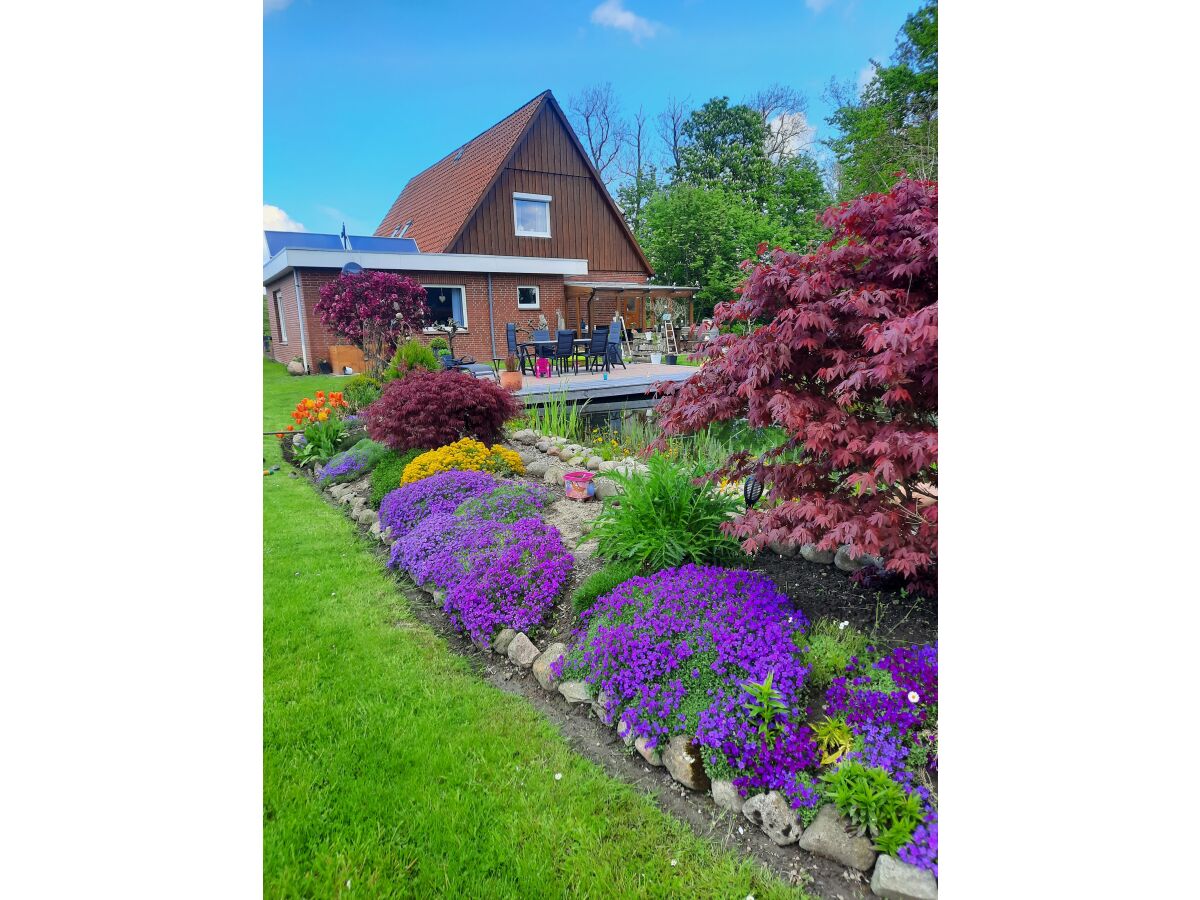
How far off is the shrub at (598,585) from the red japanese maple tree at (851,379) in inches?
25.1

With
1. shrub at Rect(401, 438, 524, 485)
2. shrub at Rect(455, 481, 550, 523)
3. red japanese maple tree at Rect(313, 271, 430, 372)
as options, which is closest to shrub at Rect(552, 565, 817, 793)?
shrub at Rect(455, 481, 550, 523)

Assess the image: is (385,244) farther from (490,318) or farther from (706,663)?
(706,663)

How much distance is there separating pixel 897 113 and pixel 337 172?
16.8 m

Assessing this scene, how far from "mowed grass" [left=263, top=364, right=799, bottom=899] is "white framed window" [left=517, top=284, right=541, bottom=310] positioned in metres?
11.6

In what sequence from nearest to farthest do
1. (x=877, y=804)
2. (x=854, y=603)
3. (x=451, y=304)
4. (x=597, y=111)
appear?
(x=877, y=804) → (x=854, y=603) → (x=597, y=111) → (x=451, y=304)

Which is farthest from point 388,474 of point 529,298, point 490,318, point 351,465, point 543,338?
point 529,298

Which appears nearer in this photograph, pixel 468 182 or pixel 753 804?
pixel 753 804

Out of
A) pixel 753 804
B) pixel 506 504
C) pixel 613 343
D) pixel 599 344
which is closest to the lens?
pixel 753 804

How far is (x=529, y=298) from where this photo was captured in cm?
1362

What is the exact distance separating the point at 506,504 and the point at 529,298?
35.9ft

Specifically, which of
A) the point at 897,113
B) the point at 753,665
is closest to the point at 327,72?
the point at 753,665

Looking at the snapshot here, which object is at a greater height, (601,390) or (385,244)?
(385,244)
